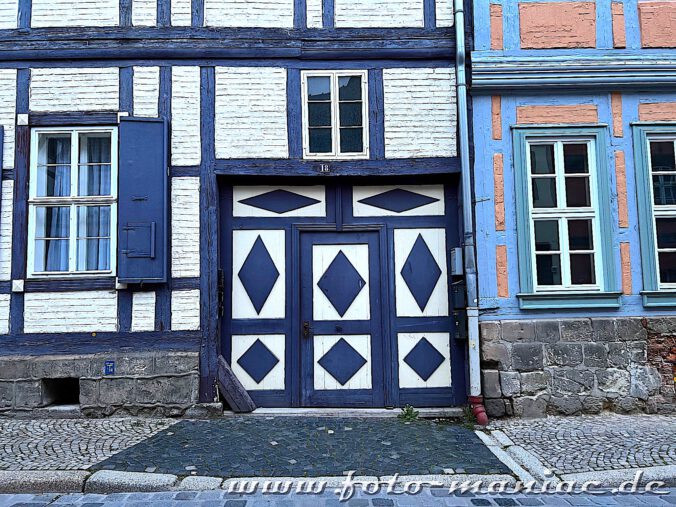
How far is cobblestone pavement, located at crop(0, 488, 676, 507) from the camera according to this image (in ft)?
12.6

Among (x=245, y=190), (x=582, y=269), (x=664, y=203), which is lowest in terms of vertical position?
(x=582, y=269)

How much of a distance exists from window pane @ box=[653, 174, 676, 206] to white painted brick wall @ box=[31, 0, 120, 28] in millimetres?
6385

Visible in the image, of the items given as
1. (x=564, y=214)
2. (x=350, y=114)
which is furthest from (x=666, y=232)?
(x=350, y=114)

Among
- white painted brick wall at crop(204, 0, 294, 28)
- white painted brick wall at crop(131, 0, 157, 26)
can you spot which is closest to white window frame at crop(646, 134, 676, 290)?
white painted brick wall at crop(204, 0, 294, 28)

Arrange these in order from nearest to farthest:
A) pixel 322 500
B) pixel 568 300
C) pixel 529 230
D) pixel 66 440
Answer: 1. pixel 322 500
2. pixel 66 440
3. pixel 568 300
4. pixel 529 230

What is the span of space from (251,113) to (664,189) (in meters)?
4.72

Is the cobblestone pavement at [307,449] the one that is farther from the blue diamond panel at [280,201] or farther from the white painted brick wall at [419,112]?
the white painted brick wall at [419,112]

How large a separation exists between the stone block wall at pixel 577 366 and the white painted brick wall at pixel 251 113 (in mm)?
3140

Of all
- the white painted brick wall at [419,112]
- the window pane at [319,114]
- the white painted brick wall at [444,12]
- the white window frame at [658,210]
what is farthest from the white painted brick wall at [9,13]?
the white window frame at [658,210]

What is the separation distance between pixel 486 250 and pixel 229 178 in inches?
118

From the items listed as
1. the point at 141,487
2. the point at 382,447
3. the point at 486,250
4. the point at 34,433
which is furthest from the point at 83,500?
the point at 486,250

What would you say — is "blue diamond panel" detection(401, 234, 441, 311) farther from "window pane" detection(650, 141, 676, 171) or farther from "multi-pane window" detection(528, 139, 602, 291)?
"window pane" detection(650, 141, 676, 171)

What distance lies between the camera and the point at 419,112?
642 cm

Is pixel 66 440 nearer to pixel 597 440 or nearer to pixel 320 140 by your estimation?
pixel 320 140
